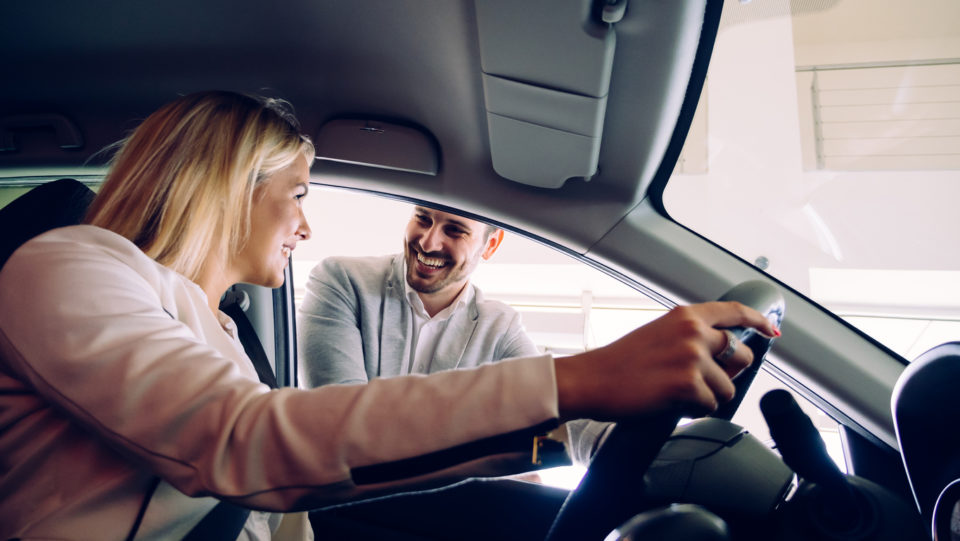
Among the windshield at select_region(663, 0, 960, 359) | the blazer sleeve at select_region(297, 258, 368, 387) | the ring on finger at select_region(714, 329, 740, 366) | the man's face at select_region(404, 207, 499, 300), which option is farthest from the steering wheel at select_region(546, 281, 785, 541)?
the man's face at select_region(404, 207, 499, 300)

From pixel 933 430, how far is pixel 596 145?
2.75ft

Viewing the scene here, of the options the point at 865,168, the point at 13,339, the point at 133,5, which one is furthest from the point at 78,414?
the point at 865,168

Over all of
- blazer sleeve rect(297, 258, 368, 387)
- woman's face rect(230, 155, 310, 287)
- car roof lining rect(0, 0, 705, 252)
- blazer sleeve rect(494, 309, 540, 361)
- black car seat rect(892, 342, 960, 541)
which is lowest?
blazer sleeve rect(494, 309, 540, 361)

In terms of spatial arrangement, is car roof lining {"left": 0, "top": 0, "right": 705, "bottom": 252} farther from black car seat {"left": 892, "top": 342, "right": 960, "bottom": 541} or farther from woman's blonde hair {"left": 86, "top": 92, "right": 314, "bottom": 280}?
black car seat {"left": 892, "top": 342, "right": 960, "bottom": 541}

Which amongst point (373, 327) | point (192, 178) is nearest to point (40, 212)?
point (192, 178)

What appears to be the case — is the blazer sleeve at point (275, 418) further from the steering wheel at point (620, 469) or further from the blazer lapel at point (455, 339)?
the blazer lapel at point (455, 339)

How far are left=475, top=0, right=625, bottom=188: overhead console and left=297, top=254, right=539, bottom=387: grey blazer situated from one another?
946 millimetres

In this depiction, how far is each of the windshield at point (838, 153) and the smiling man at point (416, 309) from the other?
3.32ft

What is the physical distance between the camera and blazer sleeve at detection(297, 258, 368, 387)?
202cm

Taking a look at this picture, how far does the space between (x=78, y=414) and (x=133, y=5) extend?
3.72 ft

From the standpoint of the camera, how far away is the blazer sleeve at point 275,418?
53cm

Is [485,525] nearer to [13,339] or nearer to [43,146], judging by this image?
[13,339]

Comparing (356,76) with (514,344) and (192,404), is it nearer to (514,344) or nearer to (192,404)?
(192,404)

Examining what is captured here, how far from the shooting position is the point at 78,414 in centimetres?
60
